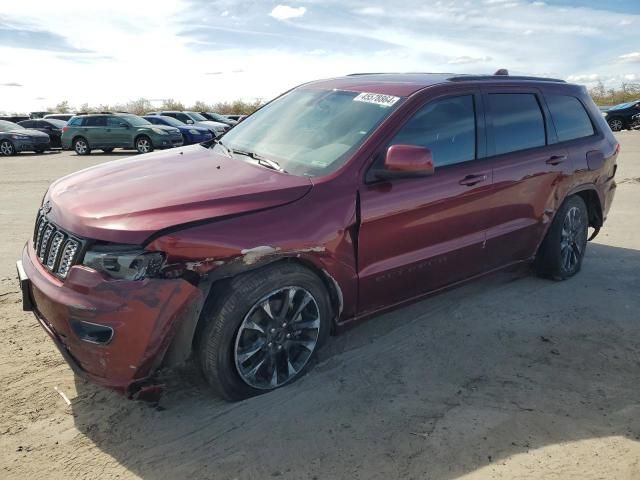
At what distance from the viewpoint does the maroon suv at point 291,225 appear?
2.65 metres

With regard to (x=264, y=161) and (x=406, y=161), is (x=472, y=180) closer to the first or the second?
(x=406, y=161)

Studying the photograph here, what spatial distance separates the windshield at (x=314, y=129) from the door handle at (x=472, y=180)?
2.44 feet

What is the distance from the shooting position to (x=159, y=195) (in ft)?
9.66

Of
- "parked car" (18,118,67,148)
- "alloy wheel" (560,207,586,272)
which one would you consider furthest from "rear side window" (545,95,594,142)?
"parked car" (18,118,67,148)

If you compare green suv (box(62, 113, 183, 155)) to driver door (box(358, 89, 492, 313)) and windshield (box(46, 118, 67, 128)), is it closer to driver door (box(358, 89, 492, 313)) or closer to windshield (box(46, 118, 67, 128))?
windshield (box(46, 118, 67, 128))

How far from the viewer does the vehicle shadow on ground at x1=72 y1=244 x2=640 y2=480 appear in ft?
8.56

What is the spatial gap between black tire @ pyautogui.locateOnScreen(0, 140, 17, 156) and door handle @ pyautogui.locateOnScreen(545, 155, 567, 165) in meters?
20.6

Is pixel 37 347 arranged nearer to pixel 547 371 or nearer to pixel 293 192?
pixel 293 192

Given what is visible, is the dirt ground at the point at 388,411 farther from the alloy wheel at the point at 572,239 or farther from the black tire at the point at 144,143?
the black tire at the point at 144,143

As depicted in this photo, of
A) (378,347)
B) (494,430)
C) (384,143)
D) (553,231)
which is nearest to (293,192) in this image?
(384,143)

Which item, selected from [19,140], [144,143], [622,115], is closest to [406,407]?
[144,143]

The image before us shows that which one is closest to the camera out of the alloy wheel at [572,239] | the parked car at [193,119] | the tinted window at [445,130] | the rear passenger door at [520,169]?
the tinted window at [445,130]

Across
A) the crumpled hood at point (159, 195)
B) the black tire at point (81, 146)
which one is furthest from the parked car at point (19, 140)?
the crumpled hood at point (159, 195)

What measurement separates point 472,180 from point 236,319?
2.04 m
